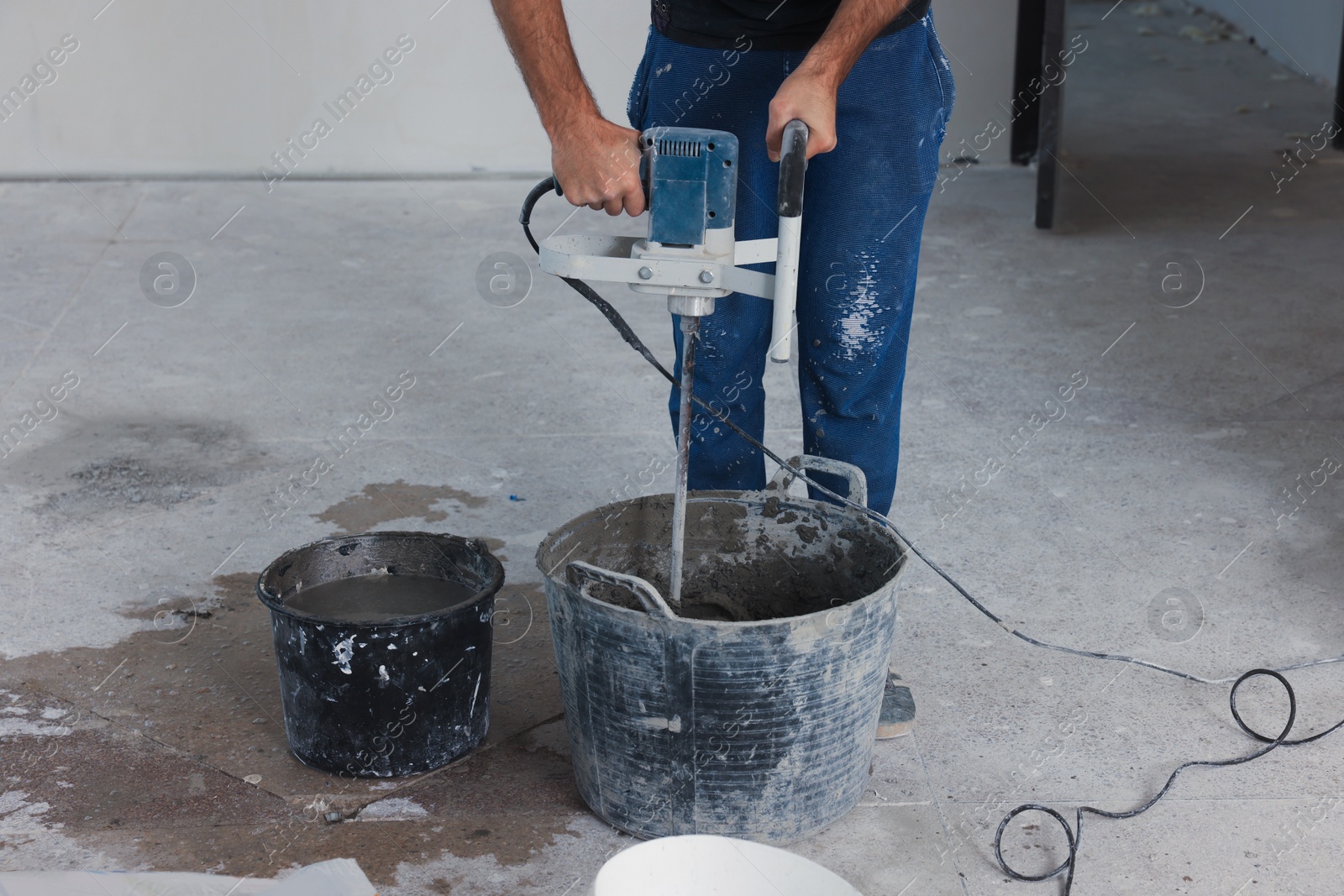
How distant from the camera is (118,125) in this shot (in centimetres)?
504

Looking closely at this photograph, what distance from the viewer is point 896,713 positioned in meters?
1.83

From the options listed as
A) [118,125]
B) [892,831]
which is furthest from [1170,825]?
[118,125]

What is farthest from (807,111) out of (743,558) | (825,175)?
(743,558)

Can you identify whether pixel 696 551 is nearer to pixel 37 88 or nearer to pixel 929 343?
pixel 929 343

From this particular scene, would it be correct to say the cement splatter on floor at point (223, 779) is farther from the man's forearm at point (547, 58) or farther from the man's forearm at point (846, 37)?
the man's forearm at point (846, 37)

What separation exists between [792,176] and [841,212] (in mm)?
399

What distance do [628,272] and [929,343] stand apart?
218cm

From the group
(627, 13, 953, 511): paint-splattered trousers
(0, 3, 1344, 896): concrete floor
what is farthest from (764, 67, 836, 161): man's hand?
(0, 3, 1344, 896): concrete floor

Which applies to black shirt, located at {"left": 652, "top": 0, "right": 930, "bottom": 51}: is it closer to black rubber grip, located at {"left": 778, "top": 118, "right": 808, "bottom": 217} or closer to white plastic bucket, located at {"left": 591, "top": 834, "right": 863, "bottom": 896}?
black rubber grip, located at {"left": 778, "top": 118, "right": 808, "bottom": 217}

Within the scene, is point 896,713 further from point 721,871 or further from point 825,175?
point 825,175

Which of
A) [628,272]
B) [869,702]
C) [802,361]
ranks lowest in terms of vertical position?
[869,702]

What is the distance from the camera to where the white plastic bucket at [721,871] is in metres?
1.27

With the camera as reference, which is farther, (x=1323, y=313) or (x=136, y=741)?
(x=1323, y=313)

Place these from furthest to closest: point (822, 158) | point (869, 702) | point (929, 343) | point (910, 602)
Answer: point (929, 343) < point (910, 602) < point (822, 158) < point (869, 702)
